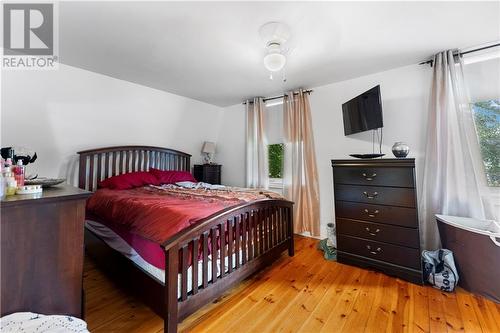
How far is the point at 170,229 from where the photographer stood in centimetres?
141

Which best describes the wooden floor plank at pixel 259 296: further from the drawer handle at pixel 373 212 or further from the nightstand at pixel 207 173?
the nightstand at pixel 207 173

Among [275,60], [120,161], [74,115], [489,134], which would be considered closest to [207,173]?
[120,161]

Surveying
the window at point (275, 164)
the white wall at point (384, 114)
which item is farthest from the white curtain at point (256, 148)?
the white wall at point (384, 114)

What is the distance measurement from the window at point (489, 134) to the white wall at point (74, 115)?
161 inches

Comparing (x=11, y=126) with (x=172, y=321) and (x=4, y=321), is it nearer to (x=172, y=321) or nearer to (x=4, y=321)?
(x=4, y=321)

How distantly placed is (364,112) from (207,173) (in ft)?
9.01

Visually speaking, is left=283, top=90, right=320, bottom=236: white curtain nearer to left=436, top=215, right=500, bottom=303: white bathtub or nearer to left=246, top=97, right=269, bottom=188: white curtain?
left=246, top=97, right=269, bottom=188: white curtain

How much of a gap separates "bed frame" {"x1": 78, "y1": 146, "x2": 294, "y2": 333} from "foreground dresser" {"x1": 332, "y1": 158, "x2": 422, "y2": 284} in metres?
0.65

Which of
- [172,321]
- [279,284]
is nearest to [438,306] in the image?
[279,284]

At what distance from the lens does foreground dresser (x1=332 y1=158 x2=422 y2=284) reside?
79.2 inches

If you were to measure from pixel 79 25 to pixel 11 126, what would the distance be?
143cm

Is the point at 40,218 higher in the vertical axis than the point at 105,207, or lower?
higher

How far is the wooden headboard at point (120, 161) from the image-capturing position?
276cm

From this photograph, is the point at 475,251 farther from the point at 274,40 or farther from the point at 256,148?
the point at 256,148
